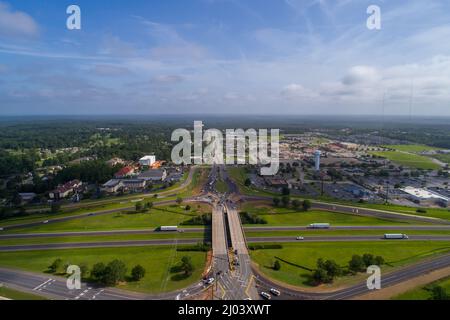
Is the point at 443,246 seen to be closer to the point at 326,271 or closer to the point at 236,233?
the point at 326,271

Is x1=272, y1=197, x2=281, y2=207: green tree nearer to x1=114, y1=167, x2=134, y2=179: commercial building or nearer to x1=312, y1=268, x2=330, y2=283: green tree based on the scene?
x1=312, y1=268, x2=330, y2=283: green tree

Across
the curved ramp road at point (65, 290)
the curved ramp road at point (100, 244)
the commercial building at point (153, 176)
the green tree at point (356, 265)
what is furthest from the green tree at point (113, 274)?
the commercial building at point (153, 176)

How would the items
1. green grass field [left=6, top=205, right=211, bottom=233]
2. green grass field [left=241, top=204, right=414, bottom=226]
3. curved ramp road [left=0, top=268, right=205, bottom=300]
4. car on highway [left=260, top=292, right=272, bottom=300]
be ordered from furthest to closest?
1. green grass field [left=241, top=204, right=414, bottom=226]
2. green grass field [left=6, top=205, right=211, bottom=233]
3. curved ramp road [left=0, top=268, right=205, bottom=300]
4. car on highway [left=260, top=292, right=272, bottom=300]

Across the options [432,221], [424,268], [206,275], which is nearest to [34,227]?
[206,275]

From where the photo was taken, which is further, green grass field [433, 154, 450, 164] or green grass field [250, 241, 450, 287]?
green grass field [433, 154, 450, 164]

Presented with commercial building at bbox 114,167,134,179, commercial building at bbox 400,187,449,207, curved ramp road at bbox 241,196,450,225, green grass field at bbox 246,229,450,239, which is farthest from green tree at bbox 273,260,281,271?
commercial building at bbox 114,167,134,179

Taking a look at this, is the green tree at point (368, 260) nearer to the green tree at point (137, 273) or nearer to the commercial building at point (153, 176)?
the green tree at point (137, 273)
